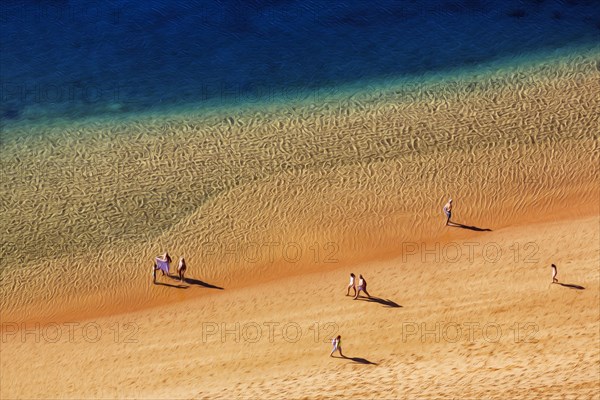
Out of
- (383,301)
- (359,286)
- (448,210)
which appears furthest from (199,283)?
(448,210)

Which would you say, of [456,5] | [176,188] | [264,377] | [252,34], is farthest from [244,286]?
[456,5]

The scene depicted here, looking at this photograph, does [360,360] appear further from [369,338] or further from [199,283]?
[199,283]

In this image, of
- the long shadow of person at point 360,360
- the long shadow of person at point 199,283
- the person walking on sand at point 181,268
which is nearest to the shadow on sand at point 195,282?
the long shadow of person at point 199,283

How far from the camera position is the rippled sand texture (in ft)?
102

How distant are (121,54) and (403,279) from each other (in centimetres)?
2320

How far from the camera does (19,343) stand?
28.3 m

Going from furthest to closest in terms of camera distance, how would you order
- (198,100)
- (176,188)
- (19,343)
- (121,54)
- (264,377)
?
(121,54), (198,100), (176,188), (19,343), (264,377)

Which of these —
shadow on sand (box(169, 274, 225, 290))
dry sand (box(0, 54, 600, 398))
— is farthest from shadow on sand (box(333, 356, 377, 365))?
shadow on sand (box(169, 274, 225, 290))

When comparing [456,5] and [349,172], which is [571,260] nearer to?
[349,172]

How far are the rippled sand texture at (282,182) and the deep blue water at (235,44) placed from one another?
2.51 m

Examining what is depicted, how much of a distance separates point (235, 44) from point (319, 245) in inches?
685

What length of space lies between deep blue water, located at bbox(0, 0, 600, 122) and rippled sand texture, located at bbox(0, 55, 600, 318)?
2.51m

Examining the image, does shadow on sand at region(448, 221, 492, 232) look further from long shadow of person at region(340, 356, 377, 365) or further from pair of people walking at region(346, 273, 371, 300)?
long shadow of person at region(340, 356, 377, 365)

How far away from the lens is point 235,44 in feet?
145
